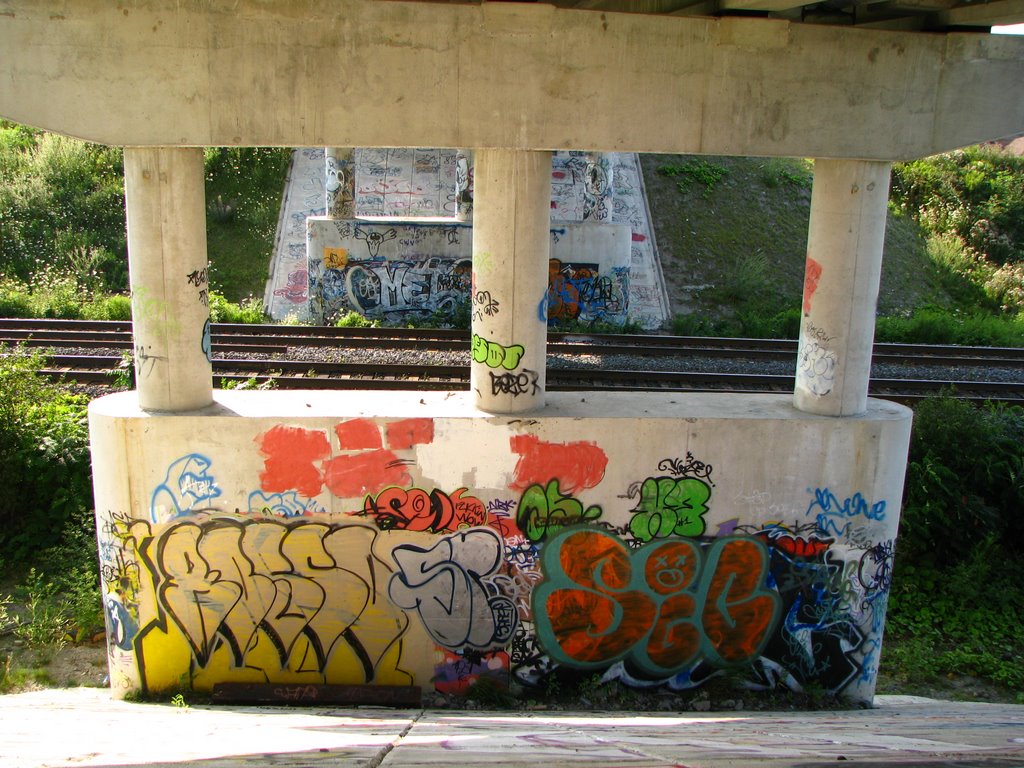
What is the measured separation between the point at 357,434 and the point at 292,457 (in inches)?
23.5

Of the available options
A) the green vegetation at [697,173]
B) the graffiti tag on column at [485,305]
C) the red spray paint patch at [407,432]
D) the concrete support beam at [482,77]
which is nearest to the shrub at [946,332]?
the green vegetation at [697,173]

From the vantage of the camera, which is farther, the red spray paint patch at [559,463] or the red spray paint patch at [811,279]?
the red spray paint patch at [811,279]

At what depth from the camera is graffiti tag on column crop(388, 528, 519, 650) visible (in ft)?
25.5

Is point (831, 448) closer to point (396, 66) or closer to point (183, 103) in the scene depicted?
point (396, 66)

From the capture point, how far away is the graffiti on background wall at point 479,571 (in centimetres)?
761

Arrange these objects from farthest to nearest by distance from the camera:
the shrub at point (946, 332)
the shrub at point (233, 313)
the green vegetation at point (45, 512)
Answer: the shrub at point (233, 313)
the shrub at point (946, 332)
the green vegetation at point (45, 512)

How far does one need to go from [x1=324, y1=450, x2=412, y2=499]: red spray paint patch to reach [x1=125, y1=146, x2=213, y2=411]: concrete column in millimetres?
1351

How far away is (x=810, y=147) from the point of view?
7688mm

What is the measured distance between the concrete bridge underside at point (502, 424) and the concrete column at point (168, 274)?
0.9 inches

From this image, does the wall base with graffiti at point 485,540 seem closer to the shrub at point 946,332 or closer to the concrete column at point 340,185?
the shrub at point 946,332

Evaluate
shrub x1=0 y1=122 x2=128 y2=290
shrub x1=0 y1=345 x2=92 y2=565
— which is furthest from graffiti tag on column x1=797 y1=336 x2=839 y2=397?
shrub x1=0 y1=122 x2=128 y2=290

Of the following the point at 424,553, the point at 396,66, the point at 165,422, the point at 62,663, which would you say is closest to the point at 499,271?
the point at 396,66

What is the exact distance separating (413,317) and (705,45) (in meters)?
13.4

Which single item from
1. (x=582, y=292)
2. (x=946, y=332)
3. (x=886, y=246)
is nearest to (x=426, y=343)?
(x=582, y=292)
